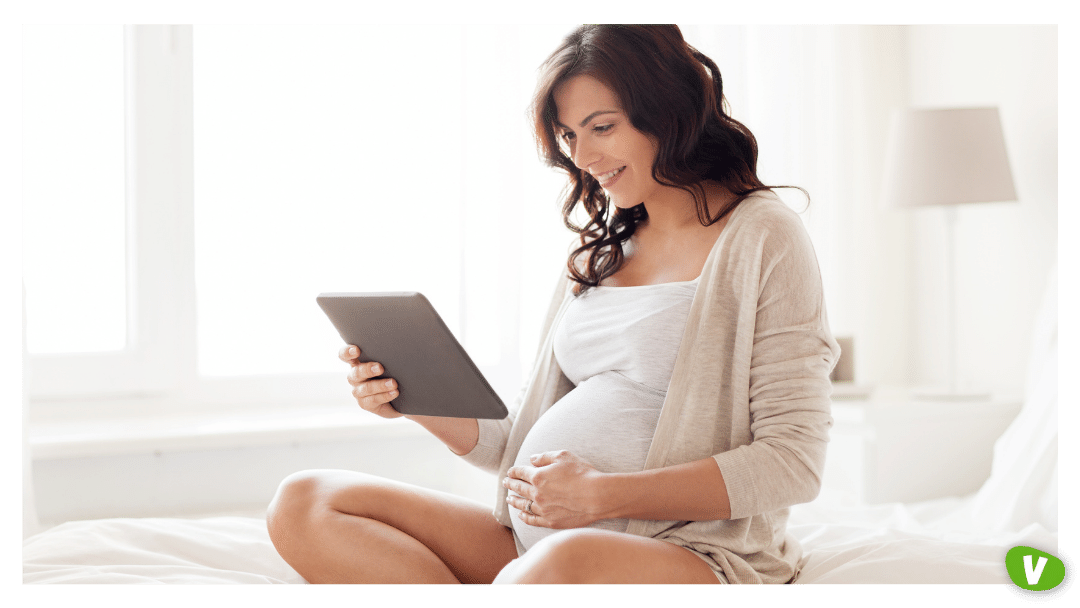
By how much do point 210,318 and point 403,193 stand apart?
1.79 ft

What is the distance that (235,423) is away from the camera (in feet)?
6.08

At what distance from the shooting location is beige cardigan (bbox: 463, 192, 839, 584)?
0.89 m

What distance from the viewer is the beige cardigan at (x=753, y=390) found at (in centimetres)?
89

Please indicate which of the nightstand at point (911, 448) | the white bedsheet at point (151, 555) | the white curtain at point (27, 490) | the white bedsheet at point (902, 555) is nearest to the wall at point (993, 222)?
the nightstand at point (911, 448)

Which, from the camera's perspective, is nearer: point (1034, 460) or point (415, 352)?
point (415, 352)

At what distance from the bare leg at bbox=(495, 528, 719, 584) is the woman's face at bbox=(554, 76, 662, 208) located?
44 cm

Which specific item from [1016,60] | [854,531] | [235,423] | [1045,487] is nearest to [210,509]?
[235,423]

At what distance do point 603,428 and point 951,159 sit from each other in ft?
4.67

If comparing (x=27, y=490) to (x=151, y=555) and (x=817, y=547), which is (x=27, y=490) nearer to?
(x=151, y=555)

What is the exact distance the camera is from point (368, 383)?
105 centimetres

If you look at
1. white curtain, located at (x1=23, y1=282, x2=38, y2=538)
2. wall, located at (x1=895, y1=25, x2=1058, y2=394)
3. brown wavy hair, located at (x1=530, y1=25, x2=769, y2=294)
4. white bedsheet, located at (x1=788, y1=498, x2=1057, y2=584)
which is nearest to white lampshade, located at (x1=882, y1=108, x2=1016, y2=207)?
wall, located at (x1=895, y1=25, x2=1058, y2=394)

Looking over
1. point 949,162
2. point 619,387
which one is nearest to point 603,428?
point 619,387

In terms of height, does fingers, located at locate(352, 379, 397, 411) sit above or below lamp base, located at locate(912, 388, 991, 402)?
above

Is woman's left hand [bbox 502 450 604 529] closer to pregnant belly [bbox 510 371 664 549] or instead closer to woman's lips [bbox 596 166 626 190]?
pregnant belly [bbox 510 371 664 549]
